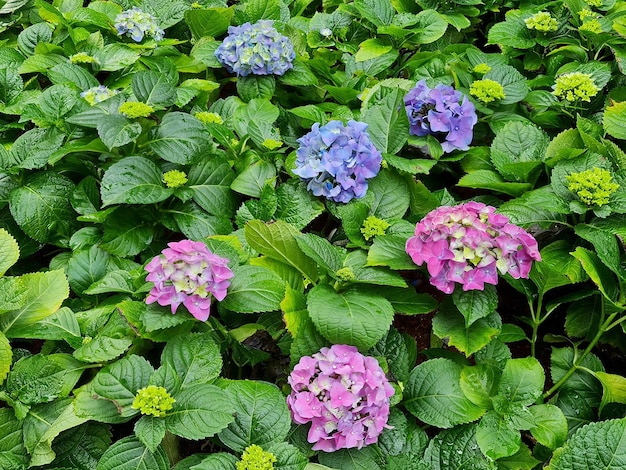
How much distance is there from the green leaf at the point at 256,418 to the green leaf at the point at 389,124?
1.06 metres

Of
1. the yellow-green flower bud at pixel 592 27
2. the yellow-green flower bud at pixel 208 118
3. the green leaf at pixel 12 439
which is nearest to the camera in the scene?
the green leaf at pixel 12 439

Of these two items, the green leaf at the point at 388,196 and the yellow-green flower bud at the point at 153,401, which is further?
the green leaf at the point at 388,196

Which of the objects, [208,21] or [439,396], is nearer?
[439,396]

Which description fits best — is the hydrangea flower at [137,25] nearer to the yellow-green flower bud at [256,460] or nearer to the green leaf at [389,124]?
the green leaf at [389,124]

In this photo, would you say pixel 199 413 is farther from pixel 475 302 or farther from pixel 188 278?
pixel 475 302

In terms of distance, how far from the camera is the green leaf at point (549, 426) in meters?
1.65

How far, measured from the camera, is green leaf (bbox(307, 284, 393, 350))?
166cm

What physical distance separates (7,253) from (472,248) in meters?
1.37

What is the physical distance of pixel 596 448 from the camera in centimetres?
153

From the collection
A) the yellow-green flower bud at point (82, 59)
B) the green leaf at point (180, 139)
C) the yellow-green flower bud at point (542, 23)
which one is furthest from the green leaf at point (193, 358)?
the yellow-green flower bud at point (542, 23)

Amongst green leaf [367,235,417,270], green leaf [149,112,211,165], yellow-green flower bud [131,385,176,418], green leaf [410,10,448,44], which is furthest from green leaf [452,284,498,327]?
green leaf [410,10,448,44]

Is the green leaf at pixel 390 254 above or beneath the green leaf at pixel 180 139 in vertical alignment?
beneath

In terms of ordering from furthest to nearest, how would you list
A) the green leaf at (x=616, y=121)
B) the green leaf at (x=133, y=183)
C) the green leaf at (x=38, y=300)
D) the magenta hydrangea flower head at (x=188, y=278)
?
1. the green leaf at (x=616, y=121)
2. the green leaf at (x=133, y=183)
3. the green leaf at (x=38, y=300)
4. the magenta hydrangea flower head at (x=188, y=278)

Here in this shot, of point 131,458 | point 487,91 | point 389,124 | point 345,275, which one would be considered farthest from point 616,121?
point 131,458
